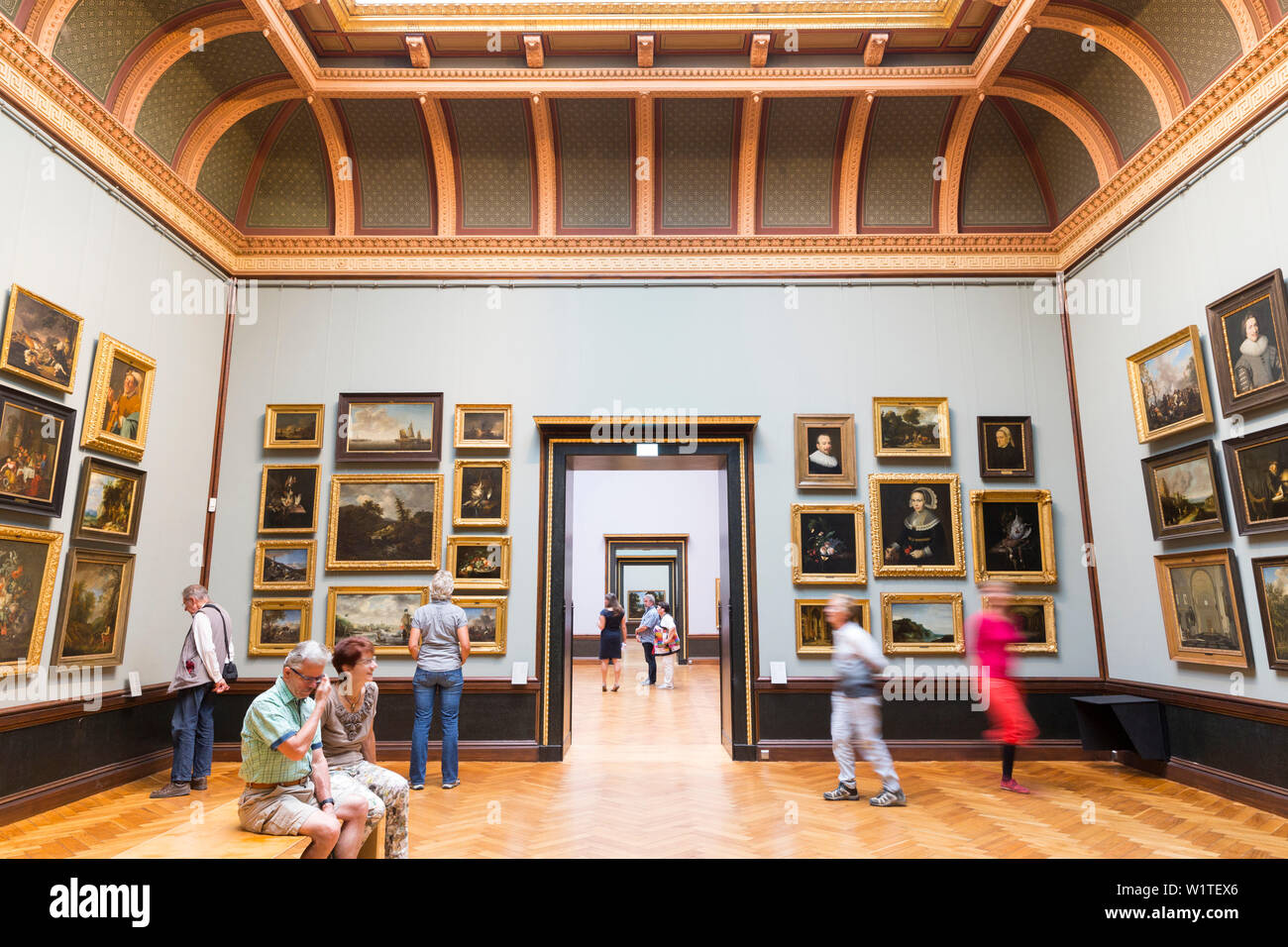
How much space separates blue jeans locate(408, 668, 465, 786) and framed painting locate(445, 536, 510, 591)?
164 centimetres

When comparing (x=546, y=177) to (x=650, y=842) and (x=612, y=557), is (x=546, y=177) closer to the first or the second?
(x=650, y=842)

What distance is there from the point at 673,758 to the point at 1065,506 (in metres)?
5.77

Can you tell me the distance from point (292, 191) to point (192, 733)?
6.99 metres

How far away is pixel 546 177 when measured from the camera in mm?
10078

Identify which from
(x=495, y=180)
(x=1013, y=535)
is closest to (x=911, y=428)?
(x=1013, y=535)

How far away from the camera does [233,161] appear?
9.69 meters

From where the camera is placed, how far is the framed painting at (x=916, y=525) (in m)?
9.25

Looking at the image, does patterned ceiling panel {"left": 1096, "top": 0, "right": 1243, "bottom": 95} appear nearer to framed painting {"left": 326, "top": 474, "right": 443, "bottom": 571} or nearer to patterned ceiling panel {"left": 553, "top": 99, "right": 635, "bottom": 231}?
patterned ceiling panel {"left": 553, "top": 99, "right": 635, "bottom": 231}

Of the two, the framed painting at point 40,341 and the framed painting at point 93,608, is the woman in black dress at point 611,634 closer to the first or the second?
the framed painting at point 93,608

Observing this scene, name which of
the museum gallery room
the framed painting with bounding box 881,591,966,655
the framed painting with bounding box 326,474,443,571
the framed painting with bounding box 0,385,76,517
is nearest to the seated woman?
the museum gallery room

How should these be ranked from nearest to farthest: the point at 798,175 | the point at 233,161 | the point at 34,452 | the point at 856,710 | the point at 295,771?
the point at 295,771 → the point at 34,452 → the point at 856,710 → the point at 233,161 → the point at 798,175

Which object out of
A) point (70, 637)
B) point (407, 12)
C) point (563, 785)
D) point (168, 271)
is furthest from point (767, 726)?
point (407, 12)

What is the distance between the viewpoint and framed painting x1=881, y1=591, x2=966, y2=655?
9.10 meters

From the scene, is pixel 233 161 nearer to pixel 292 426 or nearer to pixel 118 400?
pixel 292 426
